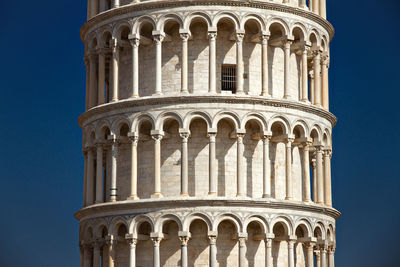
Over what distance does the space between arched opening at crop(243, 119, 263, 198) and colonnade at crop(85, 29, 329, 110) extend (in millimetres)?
1758

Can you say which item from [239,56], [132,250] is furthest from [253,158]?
[132,250]

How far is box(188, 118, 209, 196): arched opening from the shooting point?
51938 millimetres

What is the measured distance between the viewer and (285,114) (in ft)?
173

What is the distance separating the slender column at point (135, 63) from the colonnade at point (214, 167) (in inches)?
86.3

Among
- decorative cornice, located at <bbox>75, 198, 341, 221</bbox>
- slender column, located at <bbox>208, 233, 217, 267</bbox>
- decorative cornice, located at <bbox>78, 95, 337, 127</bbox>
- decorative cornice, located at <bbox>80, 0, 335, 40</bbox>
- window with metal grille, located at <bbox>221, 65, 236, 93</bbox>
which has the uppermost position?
Result: decorative cornice, located at <bbox>80, 0, 335, 40</bbox>

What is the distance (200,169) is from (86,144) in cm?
661

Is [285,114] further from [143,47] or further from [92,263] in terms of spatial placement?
[92,263]

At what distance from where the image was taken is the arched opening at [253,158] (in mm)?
52312

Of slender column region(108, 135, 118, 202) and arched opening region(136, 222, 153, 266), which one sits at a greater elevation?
slender column region(108, 135, 118, 202)

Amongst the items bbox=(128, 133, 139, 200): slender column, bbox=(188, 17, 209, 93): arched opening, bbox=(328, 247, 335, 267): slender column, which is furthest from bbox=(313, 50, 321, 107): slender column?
bbox=(128, 133, 139, 200): slender column

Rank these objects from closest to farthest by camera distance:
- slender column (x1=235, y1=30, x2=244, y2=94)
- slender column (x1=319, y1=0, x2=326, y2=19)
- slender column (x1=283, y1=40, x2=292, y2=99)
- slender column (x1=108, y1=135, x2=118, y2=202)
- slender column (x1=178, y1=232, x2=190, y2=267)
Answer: slender column (x1=178, y1=232, x2=190, y2=267)
slender column (x1=235, y1=30, x2=244, y2=94)
slender column (x1=108, y1=135, x2=118, y2=202)
slender column (x1=283, y1=40, x2=292, y2=99)
slender column (x1=319, y1=0, x2=326, y2=19)

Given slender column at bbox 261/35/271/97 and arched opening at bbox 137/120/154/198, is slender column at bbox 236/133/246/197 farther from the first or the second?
arched opening at bbox 137/120/154/198

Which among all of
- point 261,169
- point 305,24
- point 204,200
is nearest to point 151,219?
point 204,200

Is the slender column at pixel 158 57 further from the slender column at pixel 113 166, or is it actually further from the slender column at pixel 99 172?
the slender column at pixel 99 172
